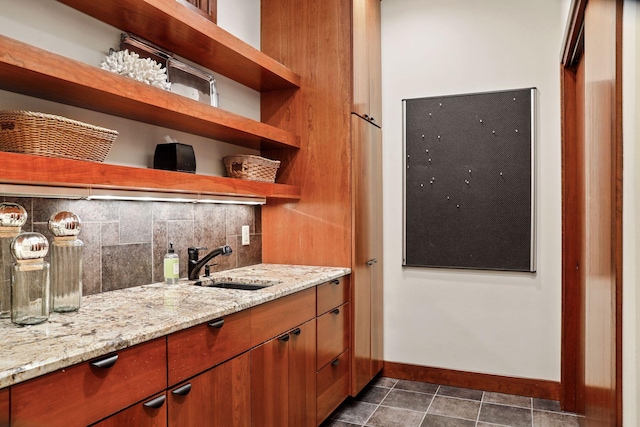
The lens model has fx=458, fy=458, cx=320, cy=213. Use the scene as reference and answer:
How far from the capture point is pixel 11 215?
1.46 metres

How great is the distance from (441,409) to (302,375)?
1.18 metres

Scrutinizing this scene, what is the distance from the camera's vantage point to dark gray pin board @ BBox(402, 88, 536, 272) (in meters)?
3.18

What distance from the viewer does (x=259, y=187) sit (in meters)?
2.59

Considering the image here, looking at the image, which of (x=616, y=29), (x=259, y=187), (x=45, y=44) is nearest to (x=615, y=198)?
(x=616, y=29)

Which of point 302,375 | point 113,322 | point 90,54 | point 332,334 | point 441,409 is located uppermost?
point 90,54

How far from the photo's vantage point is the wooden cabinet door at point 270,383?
1.92 meters

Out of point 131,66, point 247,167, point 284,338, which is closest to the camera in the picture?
point 131,66

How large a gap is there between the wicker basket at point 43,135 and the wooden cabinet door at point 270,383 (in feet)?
3.40

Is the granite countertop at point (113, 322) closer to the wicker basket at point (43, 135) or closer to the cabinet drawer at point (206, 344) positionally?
the cabinet drawer at point (206, 344)

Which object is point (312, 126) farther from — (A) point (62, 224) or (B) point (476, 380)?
(B) point (476, 380)

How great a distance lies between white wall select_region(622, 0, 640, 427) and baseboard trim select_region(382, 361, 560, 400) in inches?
82.6

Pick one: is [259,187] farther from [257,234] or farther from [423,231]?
[423,231]

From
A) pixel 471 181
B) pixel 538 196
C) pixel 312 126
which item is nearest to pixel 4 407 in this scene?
pixel 312 126

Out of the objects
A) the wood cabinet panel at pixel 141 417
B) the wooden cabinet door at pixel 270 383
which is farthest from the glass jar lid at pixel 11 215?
the wooden cabinet door at pixel 270 383
